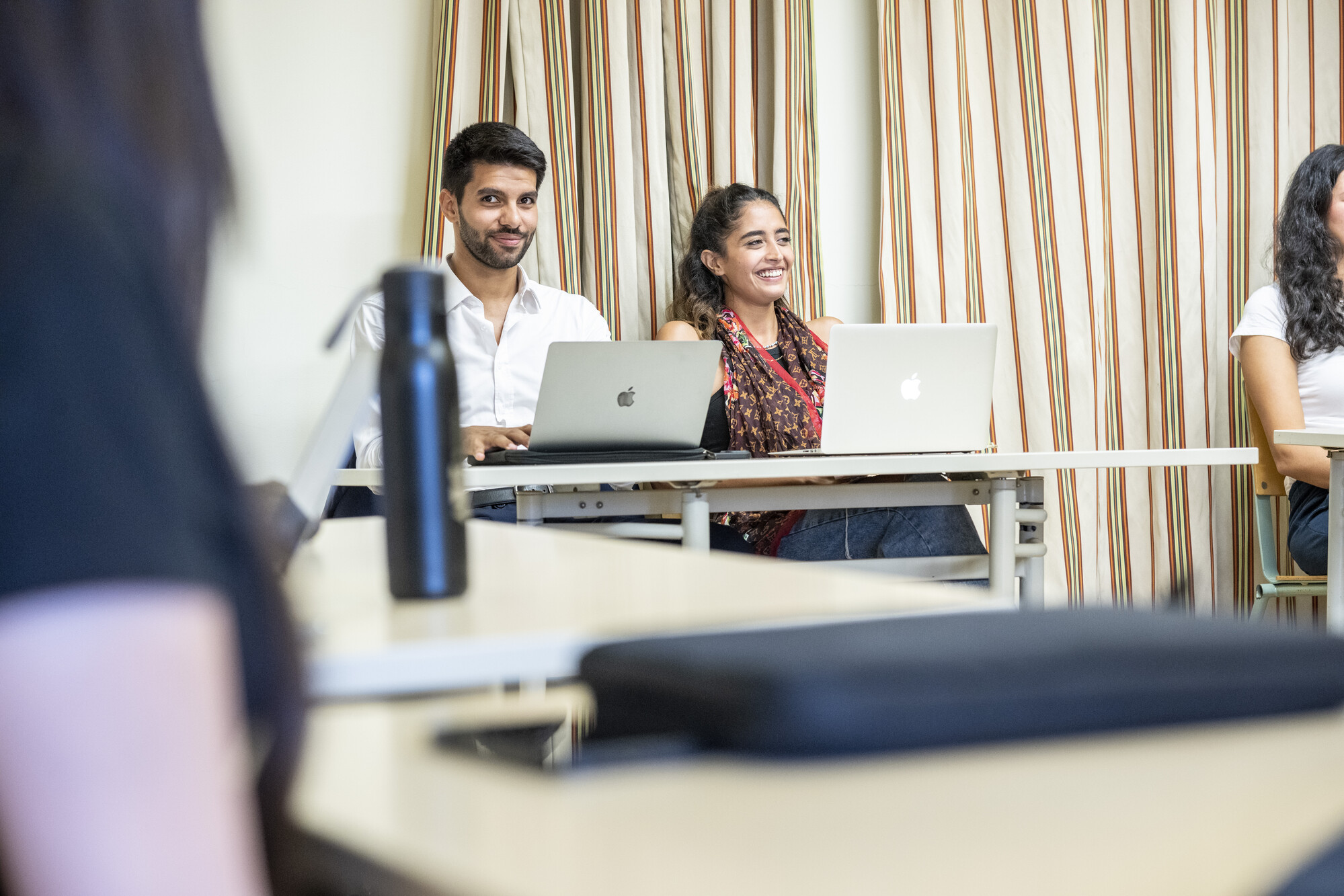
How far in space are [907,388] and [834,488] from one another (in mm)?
238

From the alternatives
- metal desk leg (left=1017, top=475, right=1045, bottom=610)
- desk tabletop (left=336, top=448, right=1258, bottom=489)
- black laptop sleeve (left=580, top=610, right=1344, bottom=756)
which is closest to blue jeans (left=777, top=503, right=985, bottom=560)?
metal desk leg (left=1017, top=475, right=1045, bottom=610)

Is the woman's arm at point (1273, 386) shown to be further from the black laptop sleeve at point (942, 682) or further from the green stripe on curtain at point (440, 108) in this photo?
the black laptop sleeve at point (942, 682)

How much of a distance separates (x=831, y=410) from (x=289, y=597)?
202 cm

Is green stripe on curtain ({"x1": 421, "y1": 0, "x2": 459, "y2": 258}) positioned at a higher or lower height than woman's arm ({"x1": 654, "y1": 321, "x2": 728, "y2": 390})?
higher

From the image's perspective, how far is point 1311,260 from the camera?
125 inches

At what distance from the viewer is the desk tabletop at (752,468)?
2.06 metres

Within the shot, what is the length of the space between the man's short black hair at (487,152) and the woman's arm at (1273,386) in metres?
1.88

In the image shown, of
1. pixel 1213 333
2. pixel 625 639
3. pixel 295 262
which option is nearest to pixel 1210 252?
pixel 1213 333

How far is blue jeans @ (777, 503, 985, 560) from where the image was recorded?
9.15 feet

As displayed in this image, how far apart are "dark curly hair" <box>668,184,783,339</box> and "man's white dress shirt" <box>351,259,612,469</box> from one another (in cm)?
27

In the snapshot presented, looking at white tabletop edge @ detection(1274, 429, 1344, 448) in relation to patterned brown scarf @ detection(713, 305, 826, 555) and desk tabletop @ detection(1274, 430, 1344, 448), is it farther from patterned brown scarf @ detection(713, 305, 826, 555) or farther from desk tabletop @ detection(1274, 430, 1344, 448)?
patterned brown scarf @ detection(713, 305, 826, 555)

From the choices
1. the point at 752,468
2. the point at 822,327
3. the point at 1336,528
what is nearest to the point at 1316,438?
the point at 1336,528

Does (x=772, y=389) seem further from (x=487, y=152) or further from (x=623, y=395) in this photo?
(x=623, y=395)

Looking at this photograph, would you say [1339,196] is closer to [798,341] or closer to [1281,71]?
→ [1281,71]
